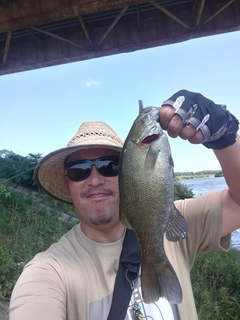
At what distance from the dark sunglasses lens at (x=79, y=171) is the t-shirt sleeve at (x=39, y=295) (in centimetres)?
57

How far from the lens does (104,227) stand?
2145 mm

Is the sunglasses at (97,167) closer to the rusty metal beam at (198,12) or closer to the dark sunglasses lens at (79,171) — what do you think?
the dark sunglasses lens at (79,171)

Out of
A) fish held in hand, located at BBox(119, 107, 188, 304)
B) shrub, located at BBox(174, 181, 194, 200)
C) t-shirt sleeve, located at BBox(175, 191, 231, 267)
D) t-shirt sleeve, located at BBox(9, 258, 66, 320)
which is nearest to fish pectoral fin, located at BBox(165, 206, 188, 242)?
fish held in hand, located at BBox(119, 107, 188, 304)

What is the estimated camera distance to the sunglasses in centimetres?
A: 212

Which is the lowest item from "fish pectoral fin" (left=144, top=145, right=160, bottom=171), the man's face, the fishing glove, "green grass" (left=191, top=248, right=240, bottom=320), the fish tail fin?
"green grass" (left=191, top=248, right=240, bottom=320)

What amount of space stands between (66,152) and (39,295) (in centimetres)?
94

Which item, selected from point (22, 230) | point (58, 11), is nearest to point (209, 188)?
point (58, 11)

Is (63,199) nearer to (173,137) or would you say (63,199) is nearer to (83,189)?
(83,189)

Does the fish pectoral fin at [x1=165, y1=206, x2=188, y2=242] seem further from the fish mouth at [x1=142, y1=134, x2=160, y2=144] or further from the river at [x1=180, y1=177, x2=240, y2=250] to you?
the river at [x1=180, y1=177, x2=240, y2=250]

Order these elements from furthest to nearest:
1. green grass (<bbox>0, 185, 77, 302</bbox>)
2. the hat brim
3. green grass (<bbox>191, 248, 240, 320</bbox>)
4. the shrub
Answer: the shrub, green grass (<bbox>191, 248, 240, 320</bbox>), green grass (<bbox>0, 185, 77, 302</bbox>), the hat brim

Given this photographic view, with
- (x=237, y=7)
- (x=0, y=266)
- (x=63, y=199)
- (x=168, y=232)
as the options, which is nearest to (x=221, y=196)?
(x=168, y=232)

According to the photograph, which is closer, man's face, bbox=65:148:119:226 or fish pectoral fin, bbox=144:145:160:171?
fish pectoral fin, bbox=144:145:160:171

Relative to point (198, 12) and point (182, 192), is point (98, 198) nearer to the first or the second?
point (198, 12)

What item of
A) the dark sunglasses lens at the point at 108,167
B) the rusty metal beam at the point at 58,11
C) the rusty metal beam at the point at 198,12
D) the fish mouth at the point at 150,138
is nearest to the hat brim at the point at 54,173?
the dark sunglasses lens at the point at 108,167
